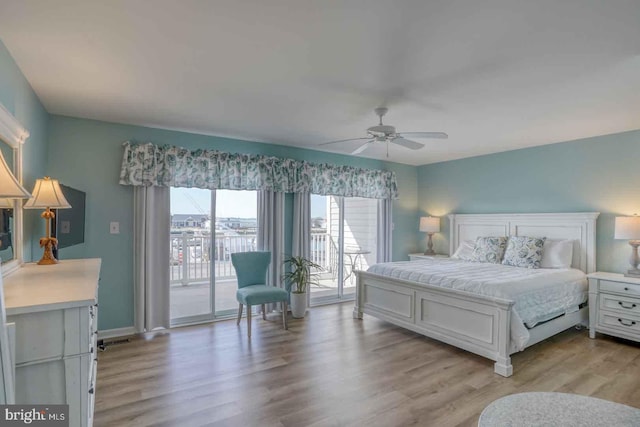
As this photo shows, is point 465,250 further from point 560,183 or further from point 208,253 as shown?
point 208,253

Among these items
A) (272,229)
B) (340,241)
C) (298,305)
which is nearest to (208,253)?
(272,229)

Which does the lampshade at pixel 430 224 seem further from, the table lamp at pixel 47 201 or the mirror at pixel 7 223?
the mirror at pixel 7 223

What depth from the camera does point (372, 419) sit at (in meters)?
2.27

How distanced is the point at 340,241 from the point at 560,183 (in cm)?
325

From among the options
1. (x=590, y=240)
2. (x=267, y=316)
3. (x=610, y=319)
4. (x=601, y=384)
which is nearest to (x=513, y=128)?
(x=590, y=240)

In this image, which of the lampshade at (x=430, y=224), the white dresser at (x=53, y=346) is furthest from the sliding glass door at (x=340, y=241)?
the white dresser at (x=53, y=346)

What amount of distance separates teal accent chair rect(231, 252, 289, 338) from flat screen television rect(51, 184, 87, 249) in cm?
163

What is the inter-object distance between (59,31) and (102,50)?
0.24m

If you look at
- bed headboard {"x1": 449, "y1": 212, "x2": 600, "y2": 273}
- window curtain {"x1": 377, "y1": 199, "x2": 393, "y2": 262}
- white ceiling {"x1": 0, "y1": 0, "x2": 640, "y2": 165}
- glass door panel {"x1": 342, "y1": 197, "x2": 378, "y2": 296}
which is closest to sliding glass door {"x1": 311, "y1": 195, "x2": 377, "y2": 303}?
glass door panel {"x1": 342, "y1": 197, "x2": 378, "y2": 296}

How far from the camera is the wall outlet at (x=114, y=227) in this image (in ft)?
12.5

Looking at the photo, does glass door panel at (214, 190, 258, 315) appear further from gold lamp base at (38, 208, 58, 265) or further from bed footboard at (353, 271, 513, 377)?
gold lamp base at (38, 208, 58, 265)

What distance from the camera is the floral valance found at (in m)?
3.87

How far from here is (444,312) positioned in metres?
3.51

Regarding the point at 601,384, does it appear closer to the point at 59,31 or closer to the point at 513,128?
the point at 513,128
